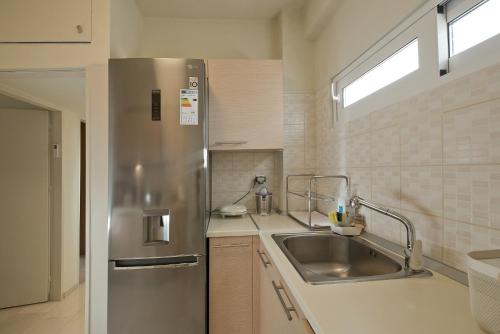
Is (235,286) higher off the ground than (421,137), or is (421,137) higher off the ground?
(421,137)

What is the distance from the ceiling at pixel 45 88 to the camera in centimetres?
163

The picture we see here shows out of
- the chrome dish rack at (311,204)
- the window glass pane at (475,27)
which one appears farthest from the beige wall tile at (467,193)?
the chrome dish rack at (311,204)

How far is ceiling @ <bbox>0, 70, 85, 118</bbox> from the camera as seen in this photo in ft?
5.35

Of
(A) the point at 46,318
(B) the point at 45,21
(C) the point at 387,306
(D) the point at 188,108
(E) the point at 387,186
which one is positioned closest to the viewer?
(C) the point at 387,306

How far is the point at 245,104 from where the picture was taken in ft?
6.11

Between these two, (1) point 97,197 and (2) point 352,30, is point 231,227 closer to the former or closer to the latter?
(1) point 97,197

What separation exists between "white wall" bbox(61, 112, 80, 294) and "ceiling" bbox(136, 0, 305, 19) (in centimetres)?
148

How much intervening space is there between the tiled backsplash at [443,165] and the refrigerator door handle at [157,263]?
107cm

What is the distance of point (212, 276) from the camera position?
4.91 feet

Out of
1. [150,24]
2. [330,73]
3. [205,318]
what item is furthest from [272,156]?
[150,24]

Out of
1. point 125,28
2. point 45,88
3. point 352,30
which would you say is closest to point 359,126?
point 352,30

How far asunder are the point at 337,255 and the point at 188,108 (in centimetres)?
123

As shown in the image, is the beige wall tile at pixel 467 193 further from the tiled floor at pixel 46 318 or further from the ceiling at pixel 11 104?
the ceiling at pixel 11 104

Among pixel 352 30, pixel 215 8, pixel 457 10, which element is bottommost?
pixel 457 10
